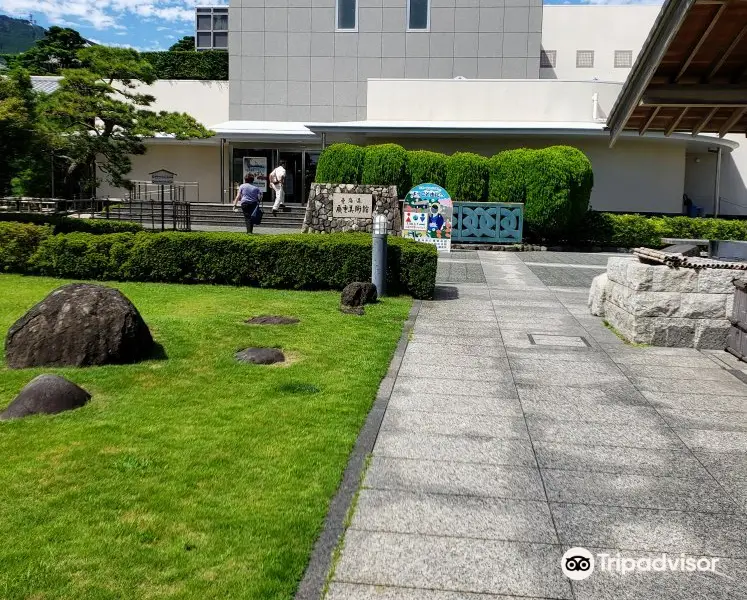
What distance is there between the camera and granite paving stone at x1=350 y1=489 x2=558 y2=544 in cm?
390

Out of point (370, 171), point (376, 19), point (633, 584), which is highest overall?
point (376, 19)

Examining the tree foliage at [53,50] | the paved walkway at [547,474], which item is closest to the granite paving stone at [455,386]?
the paved walkway at [547,474]

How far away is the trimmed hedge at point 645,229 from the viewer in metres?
23.3

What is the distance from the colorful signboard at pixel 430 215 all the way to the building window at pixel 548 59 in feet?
70.7

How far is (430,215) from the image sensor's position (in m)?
19.3

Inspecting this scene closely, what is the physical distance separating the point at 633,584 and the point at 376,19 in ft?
107

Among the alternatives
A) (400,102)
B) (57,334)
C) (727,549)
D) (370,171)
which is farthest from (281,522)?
(400,102)

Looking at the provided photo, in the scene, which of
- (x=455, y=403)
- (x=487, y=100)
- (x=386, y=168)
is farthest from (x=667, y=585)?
(x=487, y=100)

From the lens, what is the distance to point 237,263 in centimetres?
1287

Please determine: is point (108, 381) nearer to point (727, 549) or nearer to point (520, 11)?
point (727, 549)

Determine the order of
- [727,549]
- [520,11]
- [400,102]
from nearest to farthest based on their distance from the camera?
[727,549] < [400,102] < [520,11]

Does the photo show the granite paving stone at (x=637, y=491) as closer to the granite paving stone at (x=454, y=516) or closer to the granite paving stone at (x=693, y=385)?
the granite paving stone at (x=454, y=516)

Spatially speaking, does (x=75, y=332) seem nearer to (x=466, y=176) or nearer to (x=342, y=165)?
(x=342, y=165)

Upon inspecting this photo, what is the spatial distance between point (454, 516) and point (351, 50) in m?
31.5
